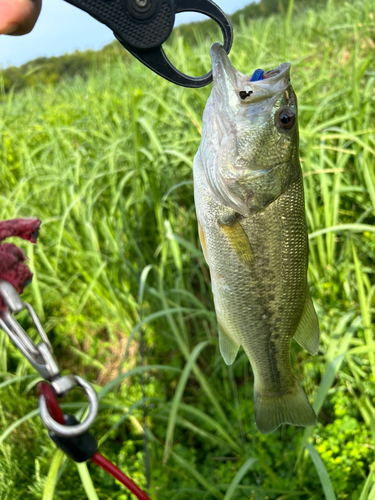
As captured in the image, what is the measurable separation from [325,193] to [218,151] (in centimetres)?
97

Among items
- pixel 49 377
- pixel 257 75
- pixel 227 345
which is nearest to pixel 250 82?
pixel 257 75

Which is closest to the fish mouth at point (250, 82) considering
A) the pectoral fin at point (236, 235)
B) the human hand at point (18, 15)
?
the pectoral fin at point (236, 235)

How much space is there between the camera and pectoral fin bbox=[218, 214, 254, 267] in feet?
3.33

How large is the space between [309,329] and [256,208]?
362 mm

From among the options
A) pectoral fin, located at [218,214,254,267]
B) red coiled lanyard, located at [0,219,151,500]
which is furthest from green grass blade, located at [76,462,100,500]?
pectoral fin, located at [218,214,254,267]

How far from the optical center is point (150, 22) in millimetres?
858

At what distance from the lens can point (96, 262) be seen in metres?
2.41

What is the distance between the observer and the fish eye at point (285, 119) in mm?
1000

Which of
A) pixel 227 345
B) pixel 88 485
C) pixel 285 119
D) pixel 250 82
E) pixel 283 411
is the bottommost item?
pixel 88 485

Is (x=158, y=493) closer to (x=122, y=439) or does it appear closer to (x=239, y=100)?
(x=122, y=439)

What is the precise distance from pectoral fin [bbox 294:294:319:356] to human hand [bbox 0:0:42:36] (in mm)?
973

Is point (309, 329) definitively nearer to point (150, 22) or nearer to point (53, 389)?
point (53, 389)

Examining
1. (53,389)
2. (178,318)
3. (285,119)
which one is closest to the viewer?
(53,389)

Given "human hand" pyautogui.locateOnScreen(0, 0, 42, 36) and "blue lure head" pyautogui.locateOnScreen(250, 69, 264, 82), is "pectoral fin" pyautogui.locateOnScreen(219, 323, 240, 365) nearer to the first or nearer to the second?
"blue lure head" pyautogui.locateOnScreen(250, 69, 264, 82)
